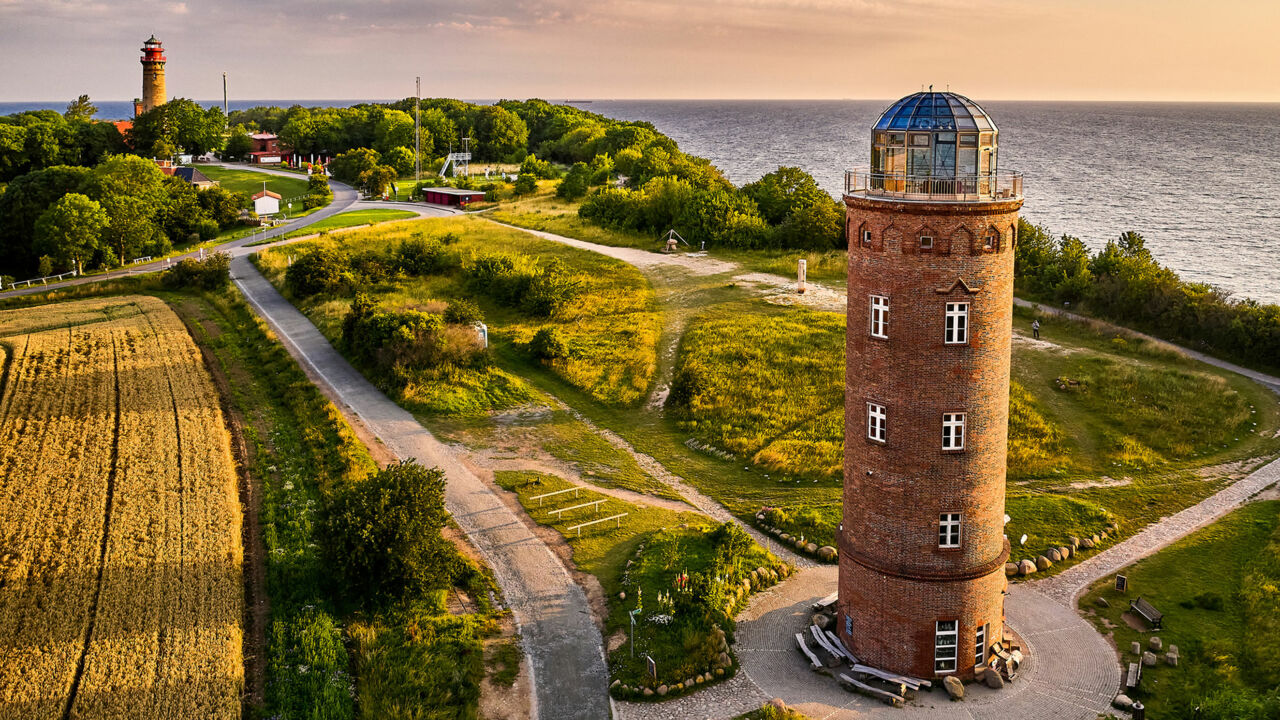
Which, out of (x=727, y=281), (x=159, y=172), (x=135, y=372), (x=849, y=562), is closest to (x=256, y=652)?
(x=849, y=562)

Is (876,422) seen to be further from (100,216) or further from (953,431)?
(100,216)

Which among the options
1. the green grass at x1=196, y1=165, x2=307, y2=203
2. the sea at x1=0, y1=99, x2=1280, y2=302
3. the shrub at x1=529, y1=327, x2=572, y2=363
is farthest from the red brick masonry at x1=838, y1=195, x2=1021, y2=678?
the green grass at x1=196, y1=165, x2=307, y2=203

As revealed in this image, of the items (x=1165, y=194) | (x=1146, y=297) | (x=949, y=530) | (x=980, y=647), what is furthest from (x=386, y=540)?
(x=1165, y=194)

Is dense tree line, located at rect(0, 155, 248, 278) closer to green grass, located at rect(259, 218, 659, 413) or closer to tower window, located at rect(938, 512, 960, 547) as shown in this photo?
green grass, located at rect(259, 218, 659, 413)

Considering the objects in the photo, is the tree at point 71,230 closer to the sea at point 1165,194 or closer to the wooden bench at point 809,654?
the sea at point 1165,194

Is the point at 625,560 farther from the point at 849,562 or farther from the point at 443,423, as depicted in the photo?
the point at 443,423

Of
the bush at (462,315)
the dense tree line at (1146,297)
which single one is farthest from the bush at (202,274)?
the dense tree line at (1146,297)
